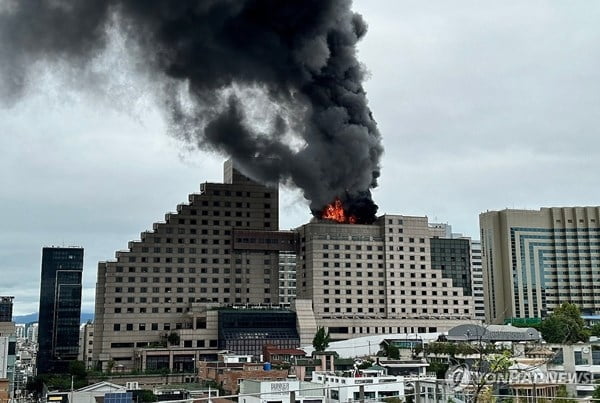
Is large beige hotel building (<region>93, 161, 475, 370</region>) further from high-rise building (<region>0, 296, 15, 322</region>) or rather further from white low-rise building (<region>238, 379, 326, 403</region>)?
high-rise building (<region>0, 296, 15, 322</region>)

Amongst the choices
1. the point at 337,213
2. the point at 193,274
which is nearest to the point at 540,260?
the point at 337,213

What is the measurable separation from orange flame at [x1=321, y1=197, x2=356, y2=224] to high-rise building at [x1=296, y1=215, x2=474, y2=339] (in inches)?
129

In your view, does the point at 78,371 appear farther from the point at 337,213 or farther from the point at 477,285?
the point at 477,285

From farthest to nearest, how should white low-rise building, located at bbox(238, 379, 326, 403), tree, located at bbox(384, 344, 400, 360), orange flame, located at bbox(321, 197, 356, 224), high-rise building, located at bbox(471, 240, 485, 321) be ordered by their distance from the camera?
high-rise building, located at bbox(471, 240, 485, 321)
orange flame, located at bbox(321, 197, 356, 224)
tree, located at bbox(384, 344, 400, 360)
white low-rise building, located at bbox(238, 379, 326, 403)

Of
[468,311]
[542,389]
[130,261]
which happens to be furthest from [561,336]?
[130,261]

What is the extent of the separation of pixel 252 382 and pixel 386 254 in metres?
62.1

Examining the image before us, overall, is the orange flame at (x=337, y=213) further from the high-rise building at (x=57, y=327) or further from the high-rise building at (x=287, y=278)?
the high-rise building at (x=57, y=327)

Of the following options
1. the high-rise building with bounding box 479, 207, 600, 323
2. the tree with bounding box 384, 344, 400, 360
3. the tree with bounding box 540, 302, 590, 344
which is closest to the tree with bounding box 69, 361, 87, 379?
the tree with bounding box 384, 344, 400, 360

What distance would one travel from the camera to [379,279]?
374 feet

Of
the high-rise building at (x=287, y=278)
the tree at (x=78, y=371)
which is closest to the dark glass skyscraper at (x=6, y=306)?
the tree at (x=78, y=371)

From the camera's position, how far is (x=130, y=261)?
111 metres

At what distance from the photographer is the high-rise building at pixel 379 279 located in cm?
11069

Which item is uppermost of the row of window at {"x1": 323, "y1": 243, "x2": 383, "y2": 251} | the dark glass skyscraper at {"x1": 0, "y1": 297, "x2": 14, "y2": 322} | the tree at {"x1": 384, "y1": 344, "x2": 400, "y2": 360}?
the row of window at {"x1": 323, "y1": 243, "x2": 383, "y2": 251}

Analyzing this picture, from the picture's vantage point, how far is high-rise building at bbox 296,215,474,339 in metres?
111
